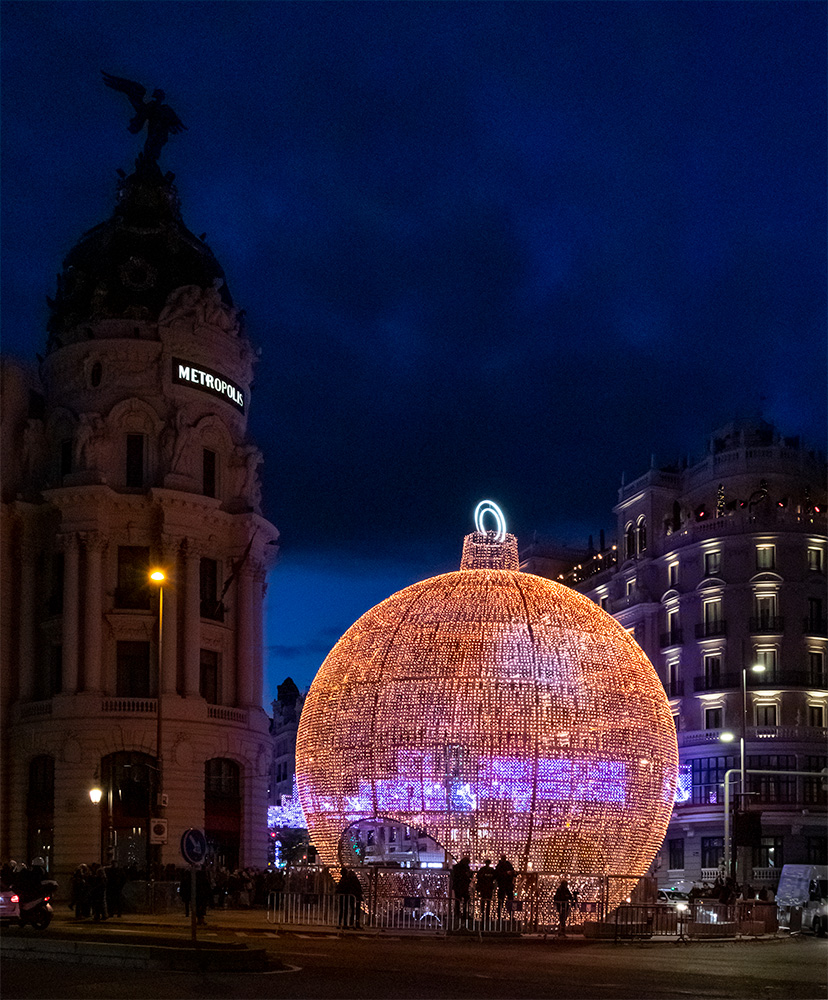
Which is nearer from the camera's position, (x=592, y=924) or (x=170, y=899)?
(x=592, y=924)

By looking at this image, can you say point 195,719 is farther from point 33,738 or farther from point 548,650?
point 548,650

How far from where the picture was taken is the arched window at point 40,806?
5866cm

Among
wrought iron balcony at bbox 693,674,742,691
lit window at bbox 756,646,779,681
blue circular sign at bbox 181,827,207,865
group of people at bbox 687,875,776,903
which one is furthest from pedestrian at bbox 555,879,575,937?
lit window at bbox 756,646,779,681

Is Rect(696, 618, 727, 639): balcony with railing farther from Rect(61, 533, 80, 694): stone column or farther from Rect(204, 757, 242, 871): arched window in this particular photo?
Rect(61, 533, 80, 694): stone column

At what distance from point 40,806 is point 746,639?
1255 inches

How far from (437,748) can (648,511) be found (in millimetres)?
56061

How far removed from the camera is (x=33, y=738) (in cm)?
5903

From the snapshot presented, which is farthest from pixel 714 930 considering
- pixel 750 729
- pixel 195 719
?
pixel 750 729

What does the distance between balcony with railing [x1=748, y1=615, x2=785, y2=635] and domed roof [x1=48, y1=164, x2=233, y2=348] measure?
2724cm

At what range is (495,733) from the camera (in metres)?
26.6

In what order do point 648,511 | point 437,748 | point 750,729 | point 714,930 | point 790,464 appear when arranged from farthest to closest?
point 648,511 → point 790,464 → point 750,729 → point 714,930 → point 437,748

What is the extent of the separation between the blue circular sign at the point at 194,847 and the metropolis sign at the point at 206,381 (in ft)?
134

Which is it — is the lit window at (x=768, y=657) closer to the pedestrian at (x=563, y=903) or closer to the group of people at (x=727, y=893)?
the group of people at (x=727, y=893)

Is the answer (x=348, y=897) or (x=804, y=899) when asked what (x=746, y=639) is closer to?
(x=804, y=899)
